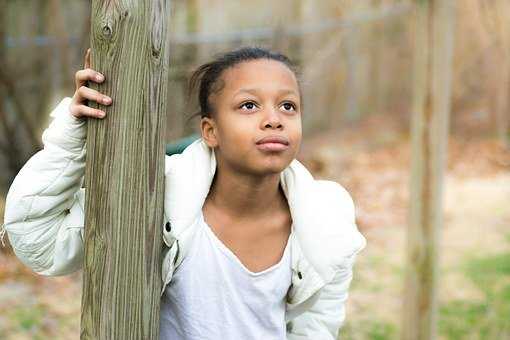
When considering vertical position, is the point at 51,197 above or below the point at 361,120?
below

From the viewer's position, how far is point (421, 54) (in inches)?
169

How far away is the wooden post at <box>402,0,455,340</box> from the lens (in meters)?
4.24

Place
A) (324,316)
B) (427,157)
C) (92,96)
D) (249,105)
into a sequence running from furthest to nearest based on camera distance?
(427,157)
(324,316)
(249,105)
(92,96)

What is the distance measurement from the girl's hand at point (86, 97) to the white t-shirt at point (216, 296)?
0.42 metres

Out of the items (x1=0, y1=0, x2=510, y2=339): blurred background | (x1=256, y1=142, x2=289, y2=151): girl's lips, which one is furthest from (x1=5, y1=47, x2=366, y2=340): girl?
(x1=0, y1=0, x2=510, y2=339): blurred background

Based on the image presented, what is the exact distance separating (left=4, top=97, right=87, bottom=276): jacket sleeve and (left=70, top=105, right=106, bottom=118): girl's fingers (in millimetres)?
28

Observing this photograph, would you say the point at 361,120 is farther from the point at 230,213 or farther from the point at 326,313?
the point at 230,213

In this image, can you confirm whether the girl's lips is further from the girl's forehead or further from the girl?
the girl's forehead

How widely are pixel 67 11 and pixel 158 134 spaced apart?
6491 mm

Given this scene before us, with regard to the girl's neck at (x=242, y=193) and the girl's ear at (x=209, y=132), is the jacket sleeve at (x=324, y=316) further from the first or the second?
the girl's ear at (x=209, y=132)

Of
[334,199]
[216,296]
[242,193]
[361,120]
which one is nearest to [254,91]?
[242,193]

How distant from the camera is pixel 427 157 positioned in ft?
14.5

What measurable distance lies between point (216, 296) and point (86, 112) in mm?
571

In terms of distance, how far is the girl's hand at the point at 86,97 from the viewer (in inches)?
82.0
